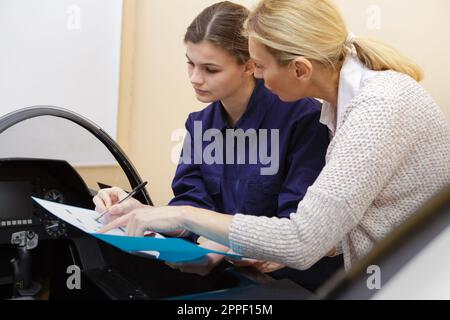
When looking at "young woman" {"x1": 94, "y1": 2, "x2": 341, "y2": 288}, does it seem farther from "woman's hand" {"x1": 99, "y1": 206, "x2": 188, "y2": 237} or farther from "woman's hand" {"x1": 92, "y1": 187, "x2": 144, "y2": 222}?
"woman's hand" {"x1": 99, "y1": 206, "x2": 188, "y2": 237}

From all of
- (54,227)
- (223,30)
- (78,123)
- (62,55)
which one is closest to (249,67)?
(223,30)

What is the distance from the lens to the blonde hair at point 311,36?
0.87 meters

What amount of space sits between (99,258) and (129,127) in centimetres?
179

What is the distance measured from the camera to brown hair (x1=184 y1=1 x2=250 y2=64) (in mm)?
1123

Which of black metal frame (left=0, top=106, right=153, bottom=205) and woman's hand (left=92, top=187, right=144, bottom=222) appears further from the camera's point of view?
black metal frame (left=0, top=106, right=153, bottom=205)

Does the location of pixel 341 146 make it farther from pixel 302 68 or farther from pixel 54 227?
pixel 54 227

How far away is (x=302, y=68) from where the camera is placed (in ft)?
2.96

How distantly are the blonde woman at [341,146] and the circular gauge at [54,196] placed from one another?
342 mm

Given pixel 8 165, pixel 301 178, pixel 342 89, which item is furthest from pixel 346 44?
pixel 8 165

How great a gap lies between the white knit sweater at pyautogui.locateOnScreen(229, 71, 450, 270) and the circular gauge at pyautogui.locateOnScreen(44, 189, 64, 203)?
1.63 feet

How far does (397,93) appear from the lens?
780 millimetres

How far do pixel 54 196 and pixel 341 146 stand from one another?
24.5 inches

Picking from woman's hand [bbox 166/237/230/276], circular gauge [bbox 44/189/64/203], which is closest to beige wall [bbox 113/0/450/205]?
circular gauge [bbox 44/189/64/203]

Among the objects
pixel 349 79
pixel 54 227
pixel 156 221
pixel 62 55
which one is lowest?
pixel 54 227
